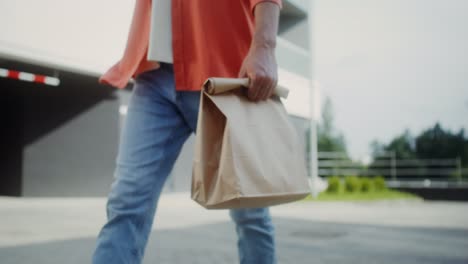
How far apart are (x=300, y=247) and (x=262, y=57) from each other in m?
2.87

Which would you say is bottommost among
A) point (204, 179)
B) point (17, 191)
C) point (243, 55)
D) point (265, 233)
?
point (17, 191)

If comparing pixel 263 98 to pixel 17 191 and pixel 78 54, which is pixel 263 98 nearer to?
pixel 78 54

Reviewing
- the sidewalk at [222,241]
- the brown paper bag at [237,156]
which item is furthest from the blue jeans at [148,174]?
the sidewalk at [222,241]

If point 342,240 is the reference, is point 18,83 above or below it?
above

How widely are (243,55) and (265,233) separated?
0.70 meters

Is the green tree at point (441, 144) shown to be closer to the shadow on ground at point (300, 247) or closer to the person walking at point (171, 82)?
the shadow on ground at point (300, 247)

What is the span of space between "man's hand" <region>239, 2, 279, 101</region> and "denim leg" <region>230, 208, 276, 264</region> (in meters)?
0.47

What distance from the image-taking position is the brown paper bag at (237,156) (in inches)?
54.7

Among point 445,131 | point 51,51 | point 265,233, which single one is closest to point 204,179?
point 265,233

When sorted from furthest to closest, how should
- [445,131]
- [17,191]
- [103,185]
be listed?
[445,131] < [103,185] < [17,191]

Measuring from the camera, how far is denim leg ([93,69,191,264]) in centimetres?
157

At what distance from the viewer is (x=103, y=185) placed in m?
11.5

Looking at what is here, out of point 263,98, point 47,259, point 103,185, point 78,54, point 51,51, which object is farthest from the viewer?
point 103,185

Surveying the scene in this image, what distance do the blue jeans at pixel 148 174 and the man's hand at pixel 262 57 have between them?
0.24 metres
